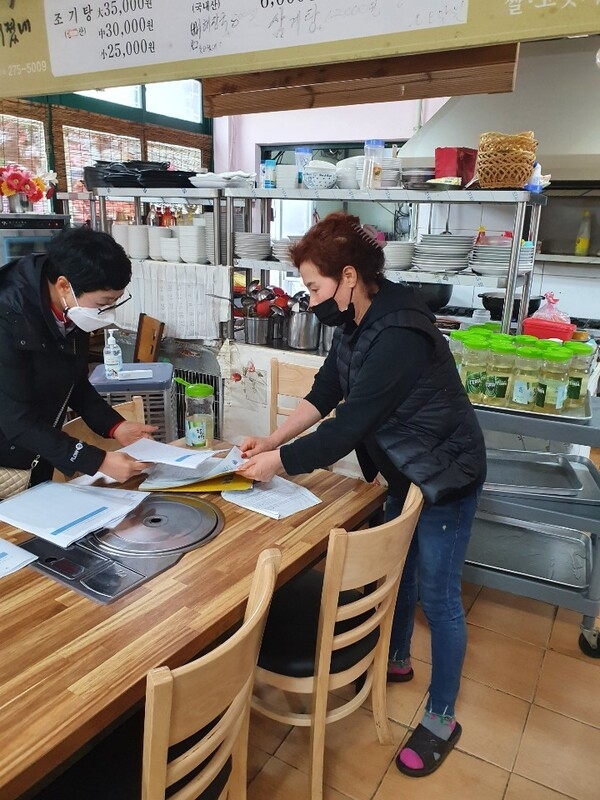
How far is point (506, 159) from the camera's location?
2.40 meters

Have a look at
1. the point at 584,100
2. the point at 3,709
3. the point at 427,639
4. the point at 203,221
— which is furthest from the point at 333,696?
the point at 584,100

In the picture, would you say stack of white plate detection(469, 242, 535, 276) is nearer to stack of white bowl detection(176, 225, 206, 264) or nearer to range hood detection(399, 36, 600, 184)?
stack of white bowl detection(176, 225, 206, 264)

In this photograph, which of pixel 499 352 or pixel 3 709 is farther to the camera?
pixel 499 352

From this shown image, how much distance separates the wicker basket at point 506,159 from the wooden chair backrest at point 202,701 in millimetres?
1968

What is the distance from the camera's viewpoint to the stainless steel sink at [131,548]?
1.31 meters

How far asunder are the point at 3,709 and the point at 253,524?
29.8 inches

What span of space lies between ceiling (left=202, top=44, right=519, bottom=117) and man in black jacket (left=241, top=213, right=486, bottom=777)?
16.8 inches

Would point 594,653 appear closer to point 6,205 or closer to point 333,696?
point 333,696

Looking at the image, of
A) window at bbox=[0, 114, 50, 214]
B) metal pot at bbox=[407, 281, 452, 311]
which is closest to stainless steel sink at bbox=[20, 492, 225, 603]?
metal pot at bbox=[407, 281, 452, 311]

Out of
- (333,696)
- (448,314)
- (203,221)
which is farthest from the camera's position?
(448,314)

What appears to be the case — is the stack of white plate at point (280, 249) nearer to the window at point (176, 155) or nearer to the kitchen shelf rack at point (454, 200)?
the kitchen shelf rack at point (454, 200)

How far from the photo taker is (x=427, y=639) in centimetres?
235

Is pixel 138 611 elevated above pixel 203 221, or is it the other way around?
pixel 203 221

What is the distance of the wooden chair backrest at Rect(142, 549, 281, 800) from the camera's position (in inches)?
33.9
